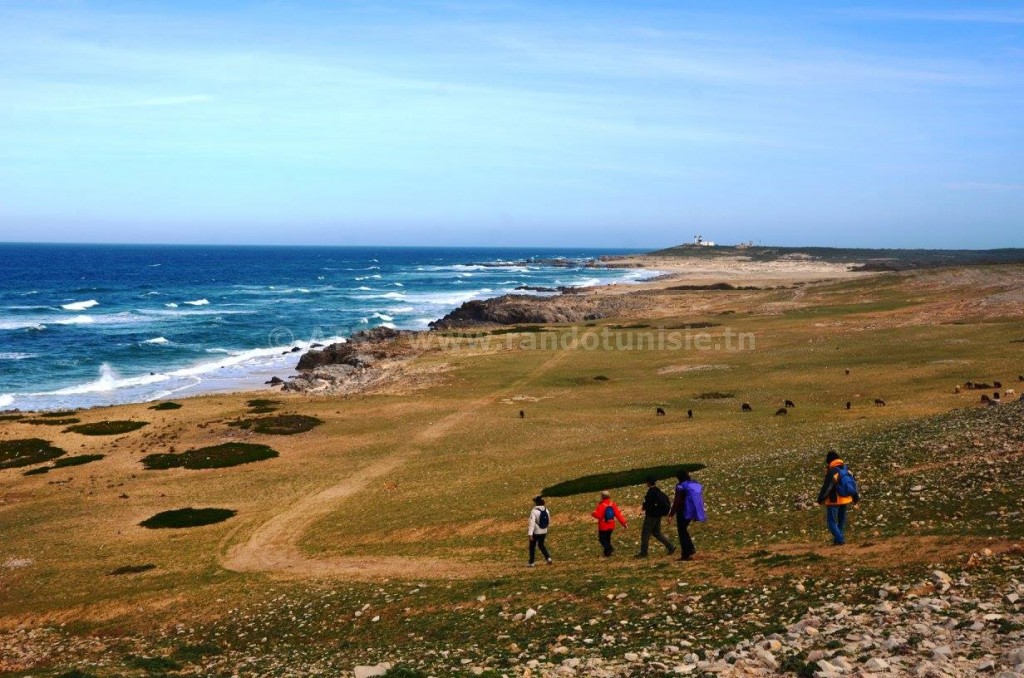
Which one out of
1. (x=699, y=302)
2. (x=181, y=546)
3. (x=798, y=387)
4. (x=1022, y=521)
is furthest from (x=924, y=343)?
(x=699, y=302)

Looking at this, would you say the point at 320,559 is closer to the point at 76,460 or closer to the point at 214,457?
the point at 214,457

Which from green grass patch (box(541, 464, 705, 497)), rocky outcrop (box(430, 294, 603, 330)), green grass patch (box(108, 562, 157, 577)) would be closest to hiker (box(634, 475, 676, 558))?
green grass patch (box(541, 464, 705, 497))

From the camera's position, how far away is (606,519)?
23.5 m

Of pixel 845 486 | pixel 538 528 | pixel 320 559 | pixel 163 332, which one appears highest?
pixel 845 486

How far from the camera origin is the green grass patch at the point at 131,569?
28719mm

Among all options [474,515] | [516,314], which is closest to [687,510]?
[474,515]

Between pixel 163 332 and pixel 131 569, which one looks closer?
pixel 131 569

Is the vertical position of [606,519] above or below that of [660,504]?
below

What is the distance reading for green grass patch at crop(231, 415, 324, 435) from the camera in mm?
53125

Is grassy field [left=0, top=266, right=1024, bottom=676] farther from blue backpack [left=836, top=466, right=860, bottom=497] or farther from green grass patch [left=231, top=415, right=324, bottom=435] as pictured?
blue backpack [left=836, top=466, right=860, bottom=497]

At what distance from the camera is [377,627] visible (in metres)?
20.4

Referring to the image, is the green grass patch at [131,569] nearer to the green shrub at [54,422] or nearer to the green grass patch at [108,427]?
the green grass patch at [108,427]

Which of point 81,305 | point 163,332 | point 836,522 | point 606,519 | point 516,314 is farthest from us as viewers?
point 81,305

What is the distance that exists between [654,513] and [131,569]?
61.2 feet
